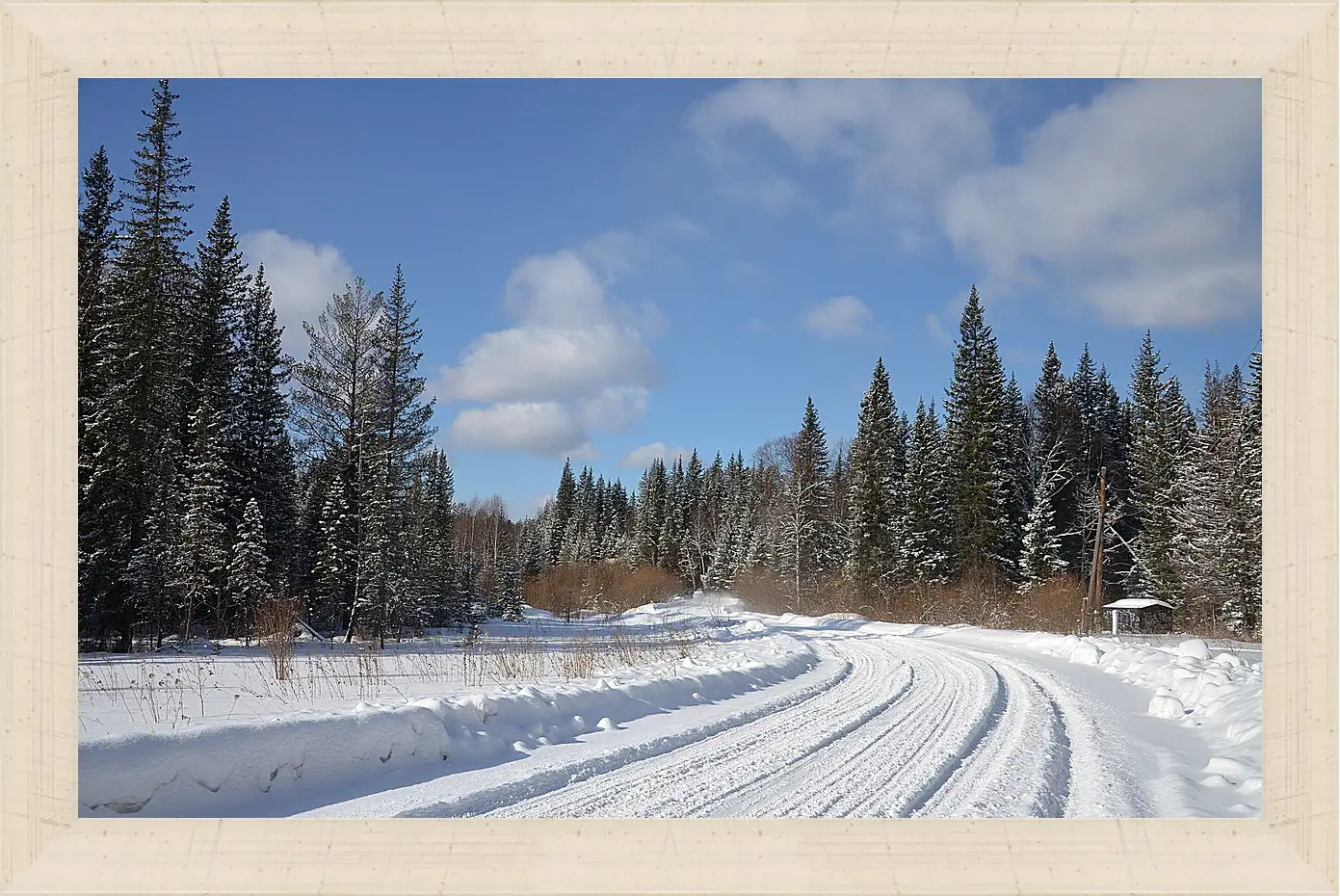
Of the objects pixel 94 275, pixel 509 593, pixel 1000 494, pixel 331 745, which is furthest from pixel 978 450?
pixel 331 745

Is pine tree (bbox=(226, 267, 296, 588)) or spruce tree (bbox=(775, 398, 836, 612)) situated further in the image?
spruce tree (bbox=(775, 398, 836, 612))

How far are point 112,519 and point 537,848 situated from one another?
42.9 feet

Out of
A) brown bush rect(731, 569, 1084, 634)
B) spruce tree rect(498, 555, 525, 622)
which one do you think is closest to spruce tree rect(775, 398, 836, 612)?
brown bush rect(731, 569, 1084, 634)

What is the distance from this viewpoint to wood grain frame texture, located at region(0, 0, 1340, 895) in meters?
3.09

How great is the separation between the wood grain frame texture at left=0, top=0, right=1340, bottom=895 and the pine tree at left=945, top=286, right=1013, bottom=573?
23.7 meters

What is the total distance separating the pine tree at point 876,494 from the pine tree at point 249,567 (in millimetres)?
21480

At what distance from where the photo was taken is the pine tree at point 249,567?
50.3 feet

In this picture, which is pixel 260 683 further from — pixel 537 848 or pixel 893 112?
pixel 893 112

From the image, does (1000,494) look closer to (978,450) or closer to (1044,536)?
(978,450)

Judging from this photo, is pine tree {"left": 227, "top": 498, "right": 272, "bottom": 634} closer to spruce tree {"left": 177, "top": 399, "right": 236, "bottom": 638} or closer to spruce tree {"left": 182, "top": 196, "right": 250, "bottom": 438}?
spruce tree {"left": 177, "top": 399, "right": 236, "bottom": 638}

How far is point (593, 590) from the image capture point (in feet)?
112
